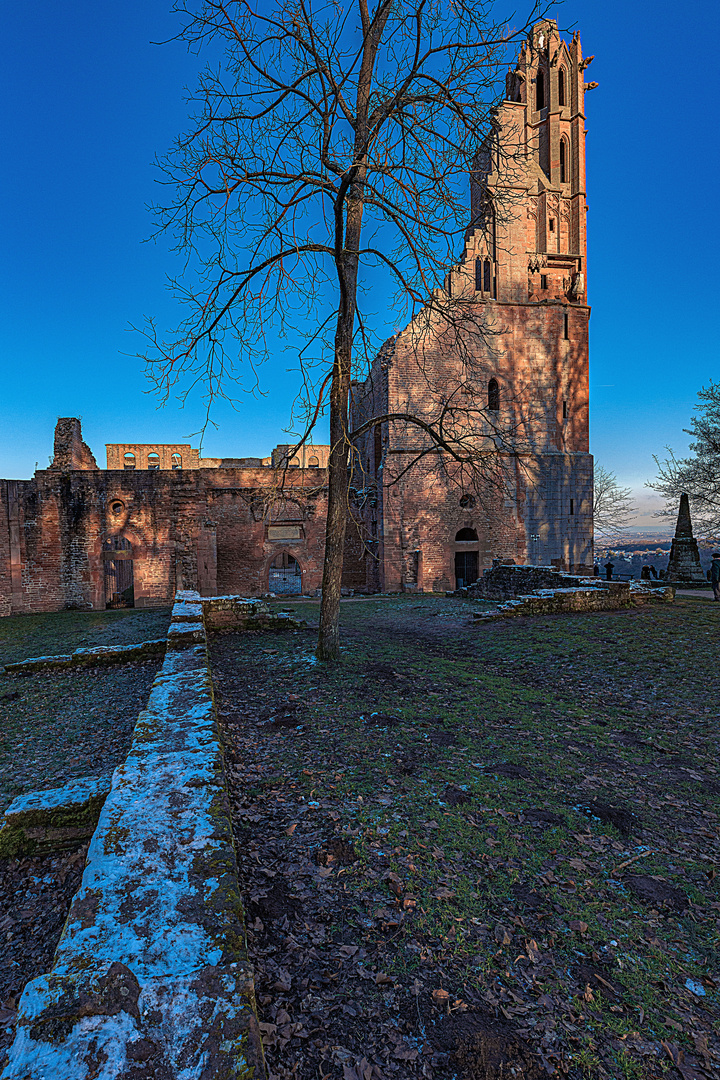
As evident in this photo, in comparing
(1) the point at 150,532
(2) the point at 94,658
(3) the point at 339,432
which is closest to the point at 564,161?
(1) the point at 150,532

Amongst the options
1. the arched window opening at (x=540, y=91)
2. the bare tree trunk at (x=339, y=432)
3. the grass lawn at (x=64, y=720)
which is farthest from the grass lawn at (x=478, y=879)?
the arched window opening at (x=540, y=91)

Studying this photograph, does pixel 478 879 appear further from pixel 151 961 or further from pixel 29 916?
pixel 29 916

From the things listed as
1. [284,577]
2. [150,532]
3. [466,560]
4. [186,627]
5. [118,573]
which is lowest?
[284,577]

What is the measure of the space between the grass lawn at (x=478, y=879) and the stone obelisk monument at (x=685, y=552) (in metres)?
16.6

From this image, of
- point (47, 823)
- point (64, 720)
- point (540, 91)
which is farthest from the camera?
point (540, 91)

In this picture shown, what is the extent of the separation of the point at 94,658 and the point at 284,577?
94.1 feet

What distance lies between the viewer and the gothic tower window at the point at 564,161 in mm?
27219

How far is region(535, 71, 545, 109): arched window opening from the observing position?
27.5 metres

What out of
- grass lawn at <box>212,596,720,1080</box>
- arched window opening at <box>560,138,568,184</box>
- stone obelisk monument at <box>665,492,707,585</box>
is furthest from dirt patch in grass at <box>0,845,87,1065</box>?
arched window opening at <box>560,138,568,184</box>

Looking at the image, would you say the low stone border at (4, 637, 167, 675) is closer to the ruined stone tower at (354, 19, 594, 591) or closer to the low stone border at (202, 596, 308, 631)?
the low stone border at (202, 596, 308, 631)

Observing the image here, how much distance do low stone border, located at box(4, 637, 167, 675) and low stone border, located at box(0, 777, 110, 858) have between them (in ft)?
17.3

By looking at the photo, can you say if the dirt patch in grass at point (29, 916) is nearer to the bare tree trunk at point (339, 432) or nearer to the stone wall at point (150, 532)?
the bare tree trunk at point (339, 432)

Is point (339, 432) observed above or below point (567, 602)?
above

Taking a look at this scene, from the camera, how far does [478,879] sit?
9.29 feet
